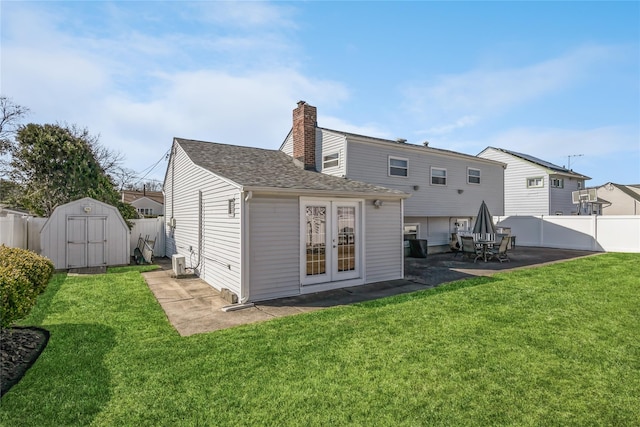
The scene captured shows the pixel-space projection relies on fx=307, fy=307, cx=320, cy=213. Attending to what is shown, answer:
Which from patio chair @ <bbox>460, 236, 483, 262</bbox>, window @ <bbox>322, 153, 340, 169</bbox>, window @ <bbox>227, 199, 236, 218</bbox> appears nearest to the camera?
window @ <bbox>227, 199, 236, 218</bbox>

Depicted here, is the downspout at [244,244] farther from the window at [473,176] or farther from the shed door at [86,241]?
the window at [473,176]

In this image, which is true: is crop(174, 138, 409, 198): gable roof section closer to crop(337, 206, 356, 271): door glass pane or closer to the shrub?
crop(337, 206, 356, 271): door glass pane

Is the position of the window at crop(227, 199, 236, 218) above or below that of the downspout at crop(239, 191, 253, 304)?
above

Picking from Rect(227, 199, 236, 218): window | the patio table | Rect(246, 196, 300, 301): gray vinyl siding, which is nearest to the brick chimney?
Rect(246, 196, 300, 301): gray vinyl siding

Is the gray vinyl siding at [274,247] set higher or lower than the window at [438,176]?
lower

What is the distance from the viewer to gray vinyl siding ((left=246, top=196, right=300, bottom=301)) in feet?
23.7

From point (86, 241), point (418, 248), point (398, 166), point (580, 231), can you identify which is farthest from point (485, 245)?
point (86, 241)

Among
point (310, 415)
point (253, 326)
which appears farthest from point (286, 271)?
point (310, 415)

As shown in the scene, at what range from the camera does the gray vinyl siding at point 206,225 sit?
755cm

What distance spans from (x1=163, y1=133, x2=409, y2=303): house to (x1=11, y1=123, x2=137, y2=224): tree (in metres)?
9.76

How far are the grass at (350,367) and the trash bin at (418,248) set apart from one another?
746cm

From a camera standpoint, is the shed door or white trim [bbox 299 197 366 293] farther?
the shed door

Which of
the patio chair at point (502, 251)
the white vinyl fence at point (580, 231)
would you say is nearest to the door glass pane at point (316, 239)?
the patio chair at point (502, 251)

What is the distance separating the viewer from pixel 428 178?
15297 mm
